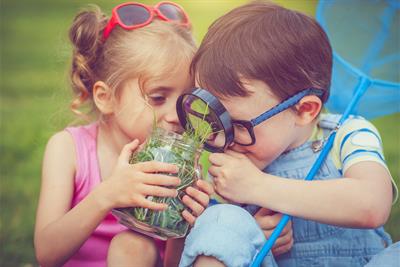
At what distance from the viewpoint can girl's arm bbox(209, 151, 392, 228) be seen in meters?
1.55

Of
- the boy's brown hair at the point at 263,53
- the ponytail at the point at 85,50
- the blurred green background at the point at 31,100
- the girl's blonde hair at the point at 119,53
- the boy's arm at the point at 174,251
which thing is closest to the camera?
the boy's brown hair at the point at 263,53

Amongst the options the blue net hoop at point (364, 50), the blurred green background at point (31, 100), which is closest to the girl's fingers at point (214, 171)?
the blue net hoop at point (364, 50)

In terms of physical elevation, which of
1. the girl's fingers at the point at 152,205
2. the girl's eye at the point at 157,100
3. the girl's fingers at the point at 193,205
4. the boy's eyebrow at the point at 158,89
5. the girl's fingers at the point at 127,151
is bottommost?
the girl's fingers at the point at 193,205

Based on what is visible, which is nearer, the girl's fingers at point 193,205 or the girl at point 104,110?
the girl's fingers at point 193,205

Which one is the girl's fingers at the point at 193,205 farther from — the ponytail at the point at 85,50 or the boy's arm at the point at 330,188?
the ponytail at the point at 85,50

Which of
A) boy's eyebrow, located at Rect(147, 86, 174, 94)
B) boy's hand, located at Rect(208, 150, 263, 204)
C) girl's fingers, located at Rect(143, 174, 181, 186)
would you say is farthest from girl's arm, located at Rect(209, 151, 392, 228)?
boy's eyebrow, located at Rect(147, 86, 174, 94)

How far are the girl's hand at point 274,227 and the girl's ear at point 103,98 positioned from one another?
0.69 metres

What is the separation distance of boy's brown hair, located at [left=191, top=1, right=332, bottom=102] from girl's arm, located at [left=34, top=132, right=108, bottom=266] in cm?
53

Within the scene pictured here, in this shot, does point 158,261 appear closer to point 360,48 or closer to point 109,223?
point 109,223

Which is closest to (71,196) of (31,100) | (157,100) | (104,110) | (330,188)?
(104,110)

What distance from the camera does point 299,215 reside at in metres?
1.59

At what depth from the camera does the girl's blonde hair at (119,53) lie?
2.00 metres

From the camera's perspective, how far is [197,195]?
1606 millimetres

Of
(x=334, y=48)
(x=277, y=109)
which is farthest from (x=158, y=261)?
(x=334, y=48)
